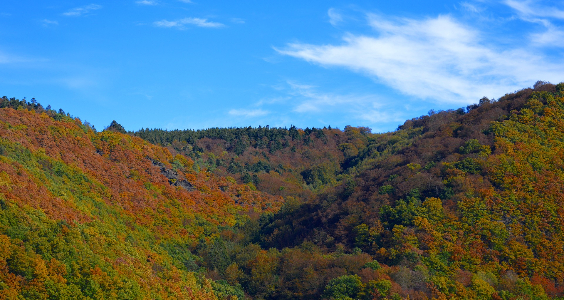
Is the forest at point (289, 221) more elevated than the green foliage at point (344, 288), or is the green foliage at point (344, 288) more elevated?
the forest at point (289, 221)

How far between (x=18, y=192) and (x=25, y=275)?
25.9 ft

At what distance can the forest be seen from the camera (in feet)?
116

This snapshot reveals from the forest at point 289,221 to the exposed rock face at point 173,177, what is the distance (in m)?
0.15

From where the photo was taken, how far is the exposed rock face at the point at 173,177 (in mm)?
61500

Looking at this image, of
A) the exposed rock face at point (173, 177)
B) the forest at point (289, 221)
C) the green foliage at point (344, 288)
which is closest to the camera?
the forest at point (289, 221)

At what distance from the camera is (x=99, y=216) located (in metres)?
43.8

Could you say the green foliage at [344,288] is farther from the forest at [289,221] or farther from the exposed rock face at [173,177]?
the exposed rock face at [173,177]

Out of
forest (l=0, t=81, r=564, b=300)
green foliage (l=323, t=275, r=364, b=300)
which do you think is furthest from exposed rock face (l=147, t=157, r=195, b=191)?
green foliage (l=323, t=275, r=364, b=300)


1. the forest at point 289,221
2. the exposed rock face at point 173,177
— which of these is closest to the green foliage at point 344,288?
the forest at point 289,221

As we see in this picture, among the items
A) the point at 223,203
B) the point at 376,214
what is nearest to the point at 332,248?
the point at 376,214

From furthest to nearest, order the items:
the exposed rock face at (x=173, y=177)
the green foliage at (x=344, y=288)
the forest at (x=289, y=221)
A: the exposed rock face at (x=173, y=177)
the green foliage at (x=344, y=288)
the forest at (x=289, y=221)

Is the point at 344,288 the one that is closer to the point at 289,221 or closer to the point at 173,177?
the point at 289,221

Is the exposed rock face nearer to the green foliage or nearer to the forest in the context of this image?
the forest

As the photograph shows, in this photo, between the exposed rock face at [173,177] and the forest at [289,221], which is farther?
the exposed rock face at [173,177]
